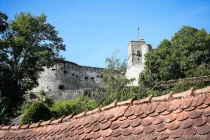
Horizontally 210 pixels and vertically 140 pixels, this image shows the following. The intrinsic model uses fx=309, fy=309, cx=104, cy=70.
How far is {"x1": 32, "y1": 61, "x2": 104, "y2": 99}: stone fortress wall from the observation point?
45.1 metres

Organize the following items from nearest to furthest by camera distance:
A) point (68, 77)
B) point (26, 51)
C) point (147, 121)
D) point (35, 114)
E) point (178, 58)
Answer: point (147, 121)
point (35, 114)
point (26, 51)
point (178, 58)
point (68, 77)

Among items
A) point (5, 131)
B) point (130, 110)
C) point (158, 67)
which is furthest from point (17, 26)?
point (130, 110)

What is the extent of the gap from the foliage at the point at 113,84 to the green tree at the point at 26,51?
5556mm

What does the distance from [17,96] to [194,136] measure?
76.6 feet

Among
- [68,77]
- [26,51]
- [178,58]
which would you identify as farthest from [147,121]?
[68,77]

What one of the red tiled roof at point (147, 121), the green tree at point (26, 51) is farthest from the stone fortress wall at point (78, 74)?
the red tiled roof at point (147, 121)

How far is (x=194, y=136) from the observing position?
8.27ft

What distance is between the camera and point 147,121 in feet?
9.89

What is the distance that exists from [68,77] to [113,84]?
52.5ft

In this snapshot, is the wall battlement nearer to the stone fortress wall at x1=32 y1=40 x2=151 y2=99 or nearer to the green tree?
the stone fortress wall at x1=32 y1=40 x2=151 y2=99

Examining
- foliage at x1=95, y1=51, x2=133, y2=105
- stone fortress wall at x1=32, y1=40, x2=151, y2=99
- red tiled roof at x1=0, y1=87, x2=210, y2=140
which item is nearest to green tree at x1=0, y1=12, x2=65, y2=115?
foliage at x1=95, y1=51, x2=133, y2=105

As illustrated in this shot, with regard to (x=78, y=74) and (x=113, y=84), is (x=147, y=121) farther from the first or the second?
(x=78, y=74)

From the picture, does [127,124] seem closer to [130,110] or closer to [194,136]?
[130,110]

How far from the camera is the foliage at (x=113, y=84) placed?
26.8m
